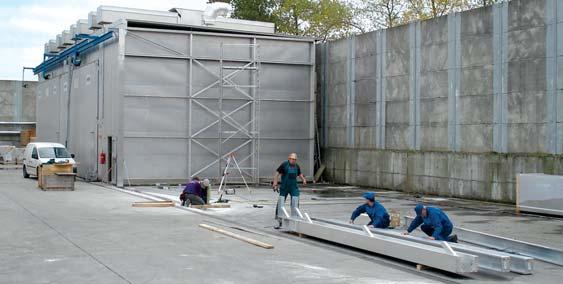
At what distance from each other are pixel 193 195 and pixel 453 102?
10679 mm

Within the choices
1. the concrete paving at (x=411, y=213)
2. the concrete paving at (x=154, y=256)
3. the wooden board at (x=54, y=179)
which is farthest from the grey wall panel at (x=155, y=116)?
the concrete paving at (x=154, y=256)

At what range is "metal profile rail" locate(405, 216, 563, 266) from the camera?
1198cm

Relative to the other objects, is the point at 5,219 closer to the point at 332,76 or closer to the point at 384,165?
the point at 384,165

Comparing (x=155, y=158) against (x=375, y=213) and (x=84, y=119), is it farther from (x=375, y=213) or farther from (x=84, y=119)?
(x=375, y=213)

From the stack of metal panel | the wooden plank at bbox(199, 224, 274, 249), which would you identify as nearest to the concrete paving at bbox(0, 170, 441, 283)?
the wooden plank at bbox(199, 224, 274, 249)

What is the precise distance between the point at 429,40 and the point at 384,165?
5.70 metres

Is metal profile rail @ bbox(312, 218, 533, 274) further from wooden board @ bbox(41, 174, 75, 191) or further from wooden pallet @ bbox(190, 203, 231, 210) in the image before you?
wooden board @ bbox(41, 174, 75, 191)

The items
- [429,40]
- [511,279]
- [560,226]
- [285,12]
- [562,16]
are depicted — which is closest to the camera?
[511,279]

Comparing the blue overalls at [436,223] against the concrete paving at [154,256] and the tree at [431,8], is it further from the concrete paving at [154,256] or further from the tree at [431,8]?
the tree at [431,8]

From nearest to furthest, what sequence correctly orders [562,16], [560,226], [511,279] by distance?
[511,279]
[560,226]
[562,16]

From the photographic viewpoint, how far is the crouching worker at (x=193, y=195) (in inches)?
840

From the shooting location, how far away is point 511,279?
1072 centimetres

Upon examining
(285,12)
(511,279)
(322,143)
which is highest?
(285,12)

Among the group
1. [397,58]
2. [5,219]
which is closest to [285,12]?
[397,58]
